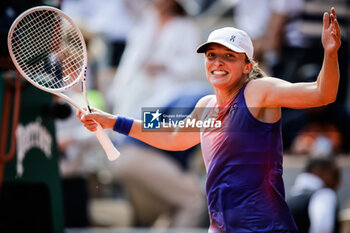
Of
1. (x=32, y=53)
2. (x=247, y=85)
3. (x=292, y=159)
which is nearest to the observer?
(x=247, y=85)

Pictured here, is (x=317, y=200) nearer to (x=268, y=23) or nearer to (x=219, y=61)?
(x=268, y=23)

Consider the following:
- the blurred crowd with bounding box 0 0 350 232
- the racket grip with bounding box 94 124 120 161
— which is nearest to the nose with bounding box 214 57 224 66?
the racket grip with bounding box 94 124 120 161

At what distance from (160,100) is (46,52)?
2560mm

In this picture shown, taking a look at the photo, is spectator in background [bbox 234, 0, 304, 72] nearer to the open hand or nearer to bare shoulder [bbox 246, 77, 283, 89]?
bare shoulder [bbox 246, 77, 283, 89]

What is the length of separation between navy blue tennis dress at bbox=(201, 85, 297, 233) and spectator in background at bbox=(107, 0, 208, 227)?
118 inches

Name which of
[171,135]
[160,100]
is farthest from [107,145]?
[160,100]

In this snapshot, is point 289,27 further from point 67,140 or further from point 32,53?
point 32,53

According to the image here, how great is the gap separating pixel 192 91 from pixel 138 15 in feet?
5.37

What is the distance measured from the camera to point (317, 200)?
15.3 ft

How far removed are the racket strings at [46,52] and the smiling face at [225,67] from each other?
70cm

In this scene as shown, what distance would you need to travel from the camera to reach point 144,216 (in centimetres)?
596

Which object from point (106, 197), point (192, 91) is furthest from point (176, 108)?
point (106, 197)

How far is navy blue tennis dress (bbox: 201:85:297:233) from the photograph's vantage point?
2598mm

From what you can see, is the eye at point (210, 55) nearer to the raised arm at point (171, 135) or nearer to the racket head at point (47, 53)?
the raised arm at point (171, 135)
